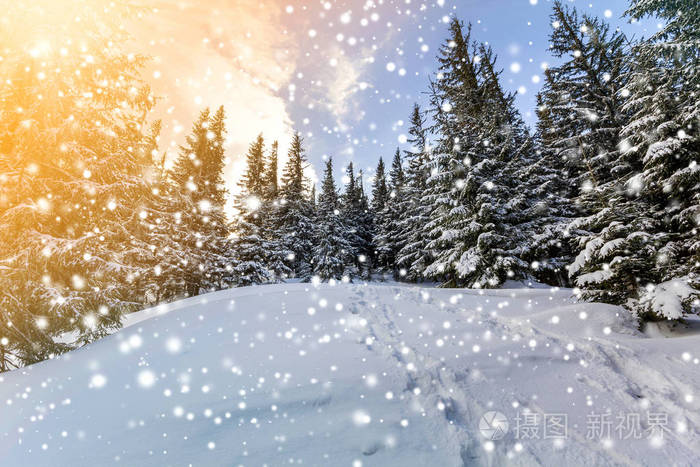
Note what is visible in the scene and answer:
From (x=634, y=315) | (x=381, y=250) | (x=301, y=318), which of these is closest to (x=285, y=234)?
(x=381, y=250)

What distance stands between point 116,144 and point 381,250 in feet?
84.8

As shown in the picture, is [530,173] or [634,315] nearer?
[634,315]

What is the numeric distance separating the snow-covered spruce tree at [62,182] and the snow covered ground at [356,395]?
131cm

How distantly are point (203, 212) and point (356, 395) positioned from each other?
1761 centimetres

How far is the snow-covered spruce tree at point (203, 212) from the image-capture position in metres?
17.8

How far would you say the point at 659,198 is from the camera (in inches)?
431

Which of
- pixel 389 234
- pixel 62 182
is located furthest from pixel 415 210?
pixel 62 182

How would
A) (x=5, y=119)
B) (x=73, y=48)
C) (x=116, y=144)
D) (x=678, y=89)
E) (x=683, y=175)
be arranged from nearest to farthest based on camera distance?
(x=5, y=119) < (x=73, y=48) < (x=116, y=144) < (x=683, y=175) < (x=678, y=89)

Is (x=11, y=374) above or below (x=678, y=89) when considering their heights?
below

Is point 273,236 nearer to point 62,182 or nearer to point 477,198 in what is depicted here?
point 477,198

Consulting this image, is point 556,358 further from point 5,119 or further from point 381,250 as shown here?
point 381,250

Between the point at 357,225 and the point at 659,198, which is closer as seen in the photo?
the point at 659,198

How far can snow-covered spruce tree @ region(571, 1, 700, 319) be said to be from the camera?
24.8 ft

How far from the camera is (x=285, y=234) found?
28.2 meters
